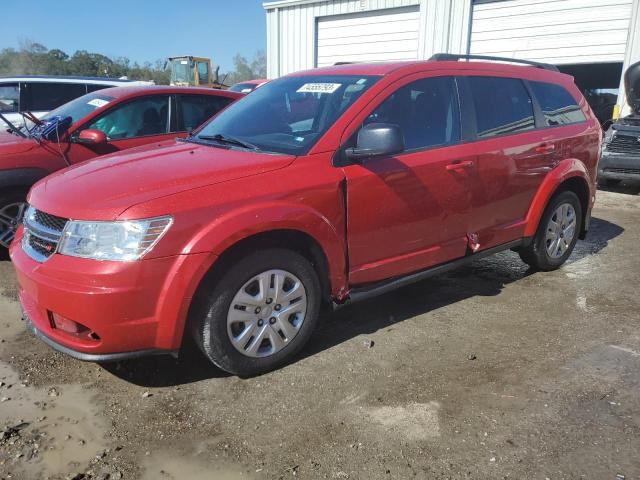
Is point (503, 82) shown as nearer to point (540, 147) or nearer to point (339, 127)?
point (540, 147)

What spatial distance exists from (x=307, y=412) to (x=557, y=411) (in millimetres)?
1290

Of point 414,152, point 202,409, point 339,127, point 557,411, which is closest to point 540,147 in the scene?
point 414,152

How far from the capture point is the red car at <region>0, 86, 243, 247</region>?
490 centimetres

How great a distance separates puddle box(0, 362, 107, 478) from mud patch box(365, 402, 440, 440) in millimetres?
1320

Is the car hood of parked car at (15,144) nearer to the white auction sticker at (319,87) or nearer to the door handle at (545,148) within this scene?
the white auction sticker at (319,87)

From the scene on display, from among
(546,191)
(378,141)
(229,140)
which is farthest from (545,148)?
(229,140)

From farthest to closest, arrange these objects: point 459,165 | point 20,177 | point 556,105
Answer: point 20,177 < point 556,105 < point 459,165

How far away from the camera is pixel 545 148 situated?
446cm

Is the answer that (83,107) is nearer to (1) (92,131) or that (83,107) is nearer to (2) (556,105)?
(1) (92,131)

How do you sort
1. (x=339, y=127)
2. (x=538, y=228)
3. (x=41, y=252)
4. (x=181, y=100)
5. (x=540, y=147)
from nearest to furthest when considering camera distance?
(x=41, y=252) → (x=339, y=127) → (x=540, y=147) → (x=538, y=228) → (x=181, y=100)

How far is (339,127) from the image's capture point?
3.25 meters

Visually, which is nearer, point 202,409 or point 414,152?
point 202,409

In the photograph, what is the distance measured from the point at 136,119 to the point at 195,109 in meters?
0.70

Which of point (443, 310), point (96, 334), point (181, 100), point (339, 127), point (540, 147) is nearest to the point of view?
point (96, 334)
